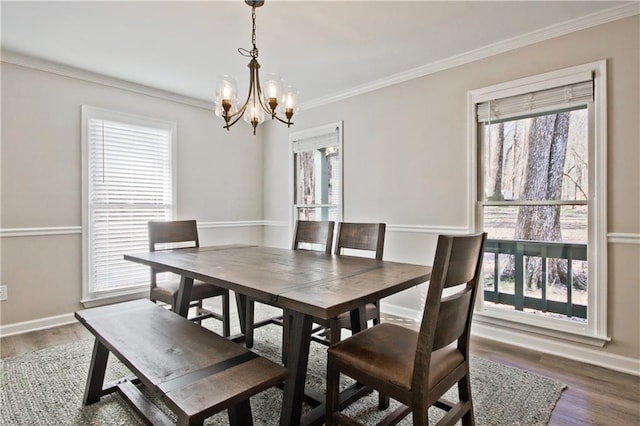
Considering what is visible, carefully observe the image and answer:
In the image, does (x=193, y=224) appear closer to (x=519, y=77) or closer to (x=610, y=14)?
(x=519, y=77)

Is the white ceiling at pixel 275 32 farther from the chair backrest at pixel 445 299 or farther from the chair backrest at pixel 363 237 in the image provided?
the chair backrest at pixel 445 299

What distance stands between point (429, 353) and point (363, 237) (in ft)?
4.46

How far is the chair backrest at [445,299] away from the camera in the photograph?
1.19m

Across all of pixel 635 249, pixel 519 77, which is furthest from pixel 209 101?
pixel 635 249

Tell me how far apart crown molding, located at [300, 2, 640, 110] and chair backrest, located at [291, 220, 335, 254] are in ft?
5.68

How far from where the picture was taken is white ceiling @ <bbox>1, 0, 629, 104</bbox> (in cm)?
226

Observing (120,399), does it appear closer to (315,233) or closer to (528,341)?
(315,233)

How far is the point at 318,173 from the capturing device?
14.1ft

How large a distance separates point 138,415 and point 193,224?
1823 millimetres

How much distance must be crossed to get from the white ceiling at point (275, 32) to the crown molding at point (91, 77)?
0.10 m

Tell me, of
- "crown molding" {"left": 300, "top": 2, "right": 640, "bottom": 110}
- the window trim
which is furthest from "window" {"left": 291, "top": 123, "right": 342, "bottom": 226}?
"crown molding" {"left": 300, "top": 2, "right": 640, "bottom": 110}

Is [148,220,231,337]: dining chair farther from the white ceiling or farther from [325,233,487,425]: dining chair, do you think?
the white ceiling

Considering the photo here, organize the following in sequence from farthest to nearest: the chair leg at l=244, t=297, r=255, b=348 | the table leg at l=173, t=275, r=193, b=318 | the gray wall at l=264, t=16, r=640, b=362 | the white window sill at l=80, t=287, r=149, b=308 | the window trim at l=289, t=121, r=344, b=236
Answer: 1. the window trim at l=289, t=121, r=344, b=236
2. the white window sill at l=80, t=287, r=149, b=308
3. the chair leg at l=244, t=297, r=255, b=348
4. the table leg at l=173, t=275, r=193, b=318
5. the gray wall at l=264, t=16, r=640, b=362

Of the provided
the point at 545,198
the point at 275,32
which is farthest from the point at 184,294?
the point at 545,198
